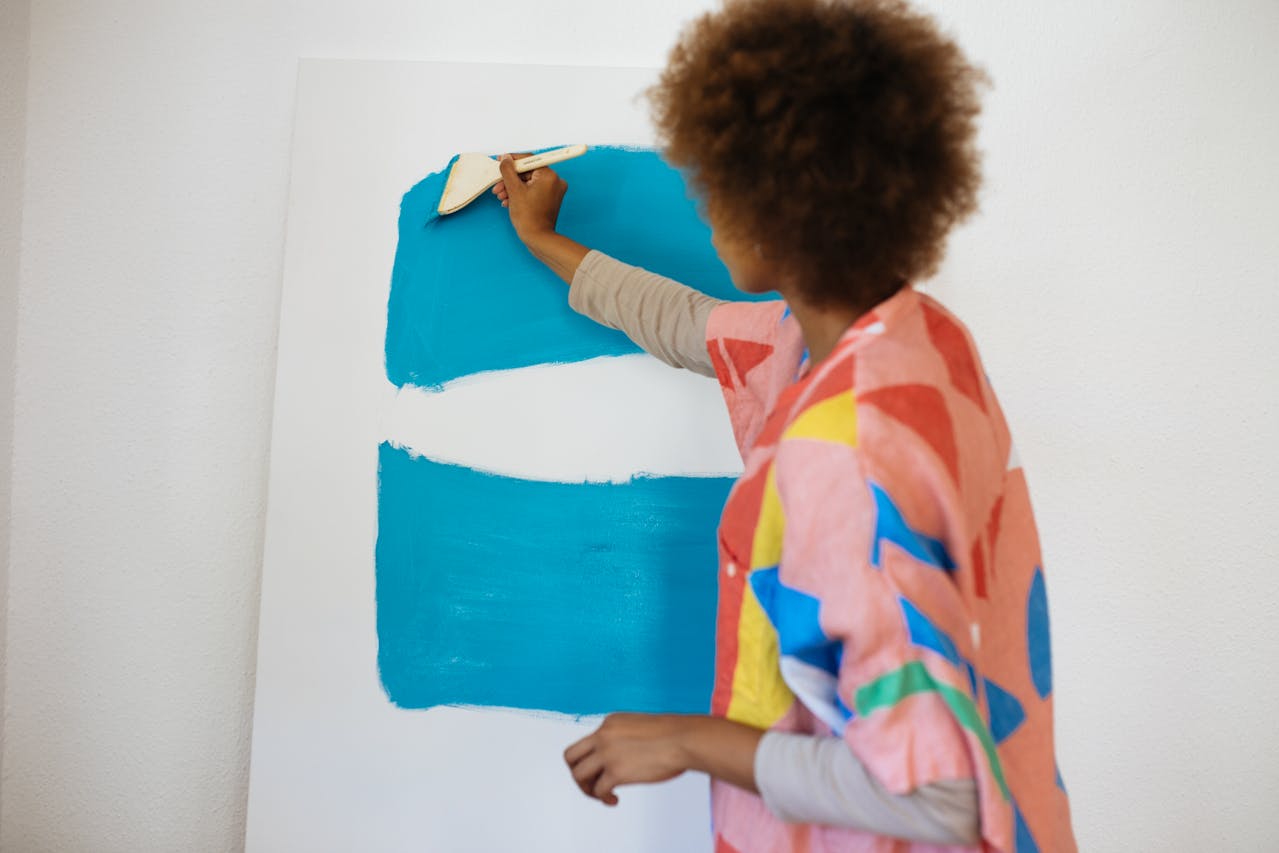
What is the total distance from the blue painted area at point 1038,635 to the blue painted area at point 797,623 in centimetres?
16

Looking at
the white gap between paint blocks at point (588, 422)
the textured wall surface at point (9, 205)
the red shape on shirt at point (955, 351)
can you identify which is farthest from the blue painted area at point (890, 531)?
the textured wall surface at point (9, 205)

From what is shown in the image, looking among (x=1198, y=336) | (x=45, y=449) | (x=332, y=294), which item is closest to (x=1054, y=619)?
(x=1198, y=336)

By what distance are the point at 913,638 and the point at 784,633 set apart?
9 centimetres

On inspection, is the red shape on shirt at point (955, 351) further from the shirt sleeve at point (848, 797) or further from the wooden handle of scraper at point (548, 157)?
the wooden handle of scraper at point (548, 157)

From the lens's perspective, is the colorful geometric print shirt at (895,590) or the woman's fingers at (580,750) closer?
the colorful geometric print shirt at (895,590)

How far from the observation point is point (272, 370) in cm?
125

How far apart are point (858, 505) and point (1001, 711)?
8.4 inches

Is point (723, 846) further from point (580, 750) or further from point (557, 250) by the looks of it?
point (557, 250)

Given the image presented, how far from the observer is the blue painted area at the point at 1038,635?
76cm

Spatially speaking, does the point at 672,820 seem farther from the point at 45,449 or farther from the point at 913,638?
the point at 45,449

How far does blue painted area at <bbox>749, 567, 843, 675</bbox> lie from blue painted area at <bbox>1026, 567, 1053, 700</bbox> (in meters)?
0.16

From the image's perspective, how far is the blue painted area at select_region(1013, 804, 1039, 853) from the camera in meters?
0.74

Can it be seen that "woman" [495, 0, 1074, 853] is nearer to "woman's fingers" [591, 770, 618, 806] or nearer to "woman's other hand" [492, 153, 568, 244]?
"woman's fingers" [591, 770, 618, 806]

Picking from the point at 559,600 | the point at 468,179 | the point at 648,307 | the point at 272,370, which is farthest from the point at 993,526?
the point at 272,370
